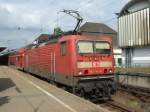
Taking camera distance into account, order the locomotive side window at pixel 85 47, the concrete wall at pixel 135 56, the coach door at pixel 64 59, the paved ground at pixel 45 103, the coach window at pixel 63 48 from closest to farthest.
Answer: the paved ground at pixel 45 103 < the locomotive side window at pixel 85 47 < the coach door at pixel 64 59 < the coach window at pixel 63 48 < the concrete wall at pixel 135 56

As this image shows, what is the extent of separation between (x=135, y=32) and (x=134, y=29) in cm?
41

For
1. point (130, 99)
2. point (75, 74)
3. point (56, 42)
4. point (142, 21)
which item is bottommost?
point (130, 99)

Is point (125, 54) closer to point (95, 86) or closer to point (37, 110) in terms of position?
point (95, 86)

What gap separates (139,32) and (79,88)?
2710 cm

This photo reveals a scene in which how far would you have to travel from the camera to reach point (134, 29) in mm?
42000

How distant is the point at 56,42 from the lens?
18.0m

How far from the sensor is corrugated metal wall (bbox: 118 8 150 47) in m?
39.8

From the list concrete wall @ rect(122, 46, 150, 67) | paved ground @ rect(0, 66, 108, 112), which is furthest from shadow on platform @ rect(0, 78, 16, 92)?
concrete wall @ rect(122, 46, 150, 67)

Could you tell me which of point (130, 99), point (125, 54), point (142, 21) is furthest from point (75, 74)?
point (125, 54)

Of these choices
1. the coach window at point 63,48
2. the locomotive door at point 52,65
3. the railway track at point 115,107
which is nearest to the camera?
the railway track at point 115,107

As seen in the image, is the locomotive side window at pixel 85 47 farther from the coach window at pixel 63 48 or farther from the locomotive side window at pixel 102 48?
the coach window at pixel 63 48

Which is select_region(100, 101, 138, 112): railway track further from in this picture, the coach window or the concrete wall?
the concrete wall

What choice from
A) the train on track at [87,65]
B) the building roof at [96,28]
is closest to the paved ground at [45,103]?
the train on track at [87,65]

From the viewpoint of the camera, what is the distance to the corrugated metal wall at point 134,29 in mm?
39797
